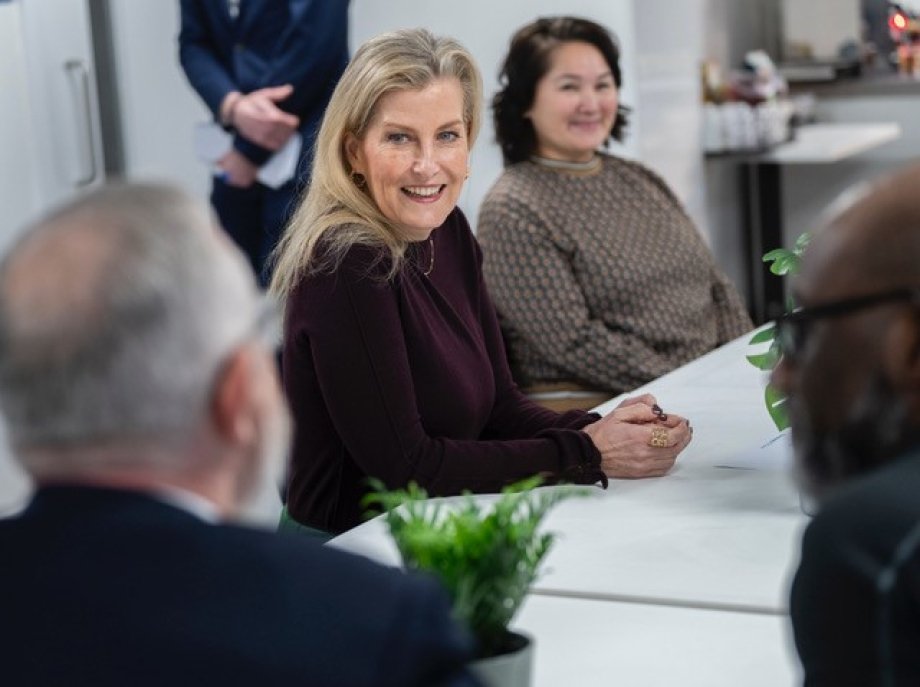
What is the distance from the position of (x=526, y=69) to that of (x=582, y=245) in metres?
0.49

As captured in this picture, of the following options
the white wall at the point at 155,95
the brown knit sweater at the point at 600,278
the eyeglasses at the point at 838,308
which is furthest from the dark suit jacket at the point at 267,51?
the eyeglasses at the point at 838,308

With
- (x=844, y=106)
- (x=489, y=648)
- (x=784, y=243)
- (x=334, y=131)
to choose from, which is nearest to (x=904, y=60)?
(x=844, y=106)

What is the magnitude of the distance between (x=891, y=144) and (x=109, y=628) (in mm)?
6100

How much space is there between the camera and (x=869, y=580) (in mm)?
996

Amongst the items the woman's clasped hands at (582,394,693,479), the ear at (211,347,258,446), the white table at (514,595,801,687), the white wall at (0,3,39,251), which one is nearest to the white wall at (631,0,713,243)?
the white wall at (0,3,39,251)

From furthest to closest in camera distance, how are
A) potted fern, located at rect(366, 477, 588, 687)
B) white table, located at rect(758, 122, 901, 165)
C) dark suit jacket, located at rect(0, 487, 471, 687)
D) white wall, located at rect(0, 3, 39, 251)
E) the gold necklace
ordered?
white table, located at rect(758, 122, 901, 165) < white wall, located at rect(0, 3, 39, 251) < the gold necklace < potted fern, located at rect(366, 477, 588, 687) < dark suit jacket, located at rect(0, 487, 471, 687)

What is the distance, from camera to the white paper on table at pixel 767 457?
7.39 ft

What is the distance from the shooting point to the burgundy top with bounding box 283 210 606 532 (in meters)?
2.21

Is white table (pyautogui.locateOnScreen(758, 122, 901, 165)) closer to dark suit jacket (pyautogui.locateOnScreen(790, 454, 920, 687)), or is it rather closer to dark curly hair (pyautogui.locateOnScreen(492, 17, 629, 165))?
dark curly hair (pyautogui.locateOnScreen(492, 17, 629, 165))

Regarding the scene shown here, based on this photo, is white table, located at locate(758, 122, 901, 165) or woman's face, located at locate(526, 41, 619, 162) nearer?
woman's face, located at locate(526, 41, 619, 162)

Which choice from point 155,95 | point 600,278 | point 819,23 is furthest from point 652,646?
point 819,23

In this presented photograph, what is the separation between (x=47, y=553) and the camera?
92 centimetres

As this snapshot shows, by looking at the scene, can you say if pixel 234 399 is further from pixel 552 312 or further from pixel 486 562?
pixel 552 312

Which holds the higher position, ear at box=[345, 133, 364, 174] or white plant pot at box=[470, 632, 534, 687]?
ear at box=[345, 133, 364, 174]
